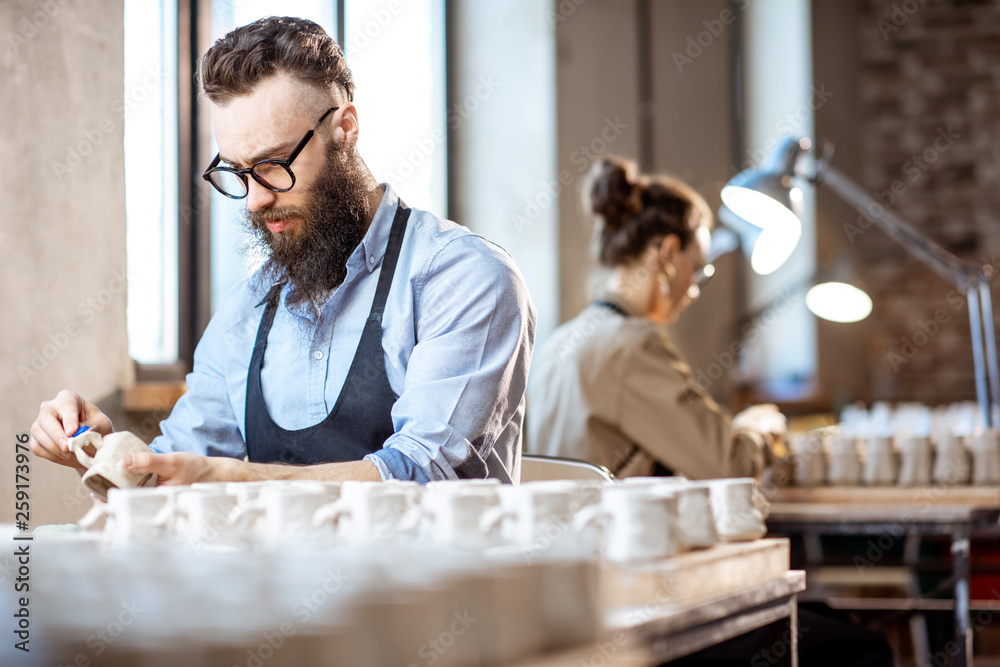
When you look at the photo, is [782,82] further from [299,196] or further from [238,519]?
[238,519]

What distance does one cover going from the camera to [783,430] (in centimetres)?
285

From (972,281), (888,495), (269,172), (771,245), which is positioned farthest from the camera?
(972,281)

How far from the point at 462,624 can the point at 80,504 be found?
1620 millimetres

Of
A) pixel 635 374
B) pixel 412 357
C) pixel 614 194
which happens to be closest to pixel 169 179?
pixel 614 194

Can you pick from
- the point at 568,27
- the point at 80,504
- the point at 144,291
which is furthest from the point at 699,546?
the point at 568,27

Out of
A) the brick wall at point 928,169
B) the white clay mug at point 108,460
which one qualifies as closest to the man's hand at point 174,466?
the white clay mug at point 108,460

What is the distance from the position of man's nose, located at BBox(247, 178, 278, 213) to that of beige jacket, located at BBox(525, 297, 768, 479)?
1047 millimetres

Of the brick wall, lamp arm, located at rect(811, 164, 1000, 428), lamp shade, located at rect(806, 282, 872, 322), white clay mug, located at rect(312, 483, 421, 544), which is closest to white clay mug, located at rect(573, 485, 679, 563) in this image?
white clay mug, located at rect(312, 483, 421, 544)

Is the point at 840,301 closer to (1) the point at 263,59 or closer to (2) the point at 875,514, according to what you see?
(2) the point at 875,514

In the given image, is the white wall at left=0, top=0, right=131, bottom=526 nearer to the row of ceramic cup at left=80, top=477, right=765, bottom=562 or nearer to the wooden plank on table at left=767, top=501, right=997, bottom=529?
the row of ceramic cup at left=80, top=477, right=765, bottom=562

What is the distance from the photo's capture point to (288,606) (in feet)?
2.39

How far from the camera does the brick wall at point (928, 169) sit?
20.2 ft

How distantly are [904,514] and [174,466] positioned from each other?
1671 millimetres

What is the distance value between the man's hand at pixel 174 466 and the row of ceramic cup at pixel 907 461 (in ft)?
5.98
